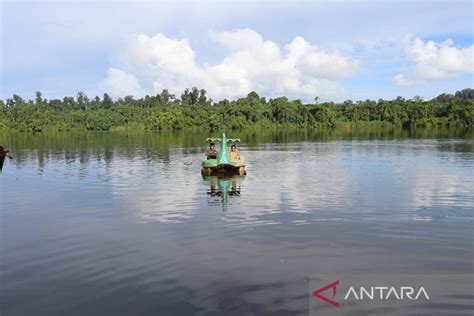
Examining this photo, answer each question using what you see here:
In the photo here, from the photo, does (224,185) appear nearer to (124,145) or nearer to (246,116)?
(124,145)

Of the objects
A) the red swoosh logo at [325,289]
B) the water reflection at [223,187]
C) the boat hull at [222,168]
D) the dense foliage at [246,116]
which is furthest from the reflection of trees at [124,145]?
the dense foliage at [246,116]

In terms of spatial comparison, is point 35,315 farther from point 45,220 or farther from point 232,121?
point 232,121

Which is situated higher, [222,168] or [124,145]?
[124,145]

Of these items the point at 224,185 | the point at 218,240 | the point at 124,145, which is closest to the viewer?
the point at 218,240

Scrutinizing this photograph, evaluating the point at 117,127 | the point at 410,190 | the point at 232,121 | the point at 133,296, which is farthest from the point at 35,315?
the point at 117,127

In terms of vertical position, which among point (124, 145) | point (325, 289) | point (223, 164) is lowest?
point (325, 289)

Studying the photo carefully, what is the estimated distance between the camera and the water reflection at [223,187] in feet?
79.8

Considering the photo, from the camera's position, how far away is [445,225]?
17594 mm

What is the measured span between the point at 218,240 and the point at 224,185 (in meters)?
13.8

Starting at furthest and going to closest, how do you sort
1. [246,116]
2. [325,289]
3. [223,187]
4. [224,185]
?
[246,116]
[224,185]
[223,187]
[325,289]

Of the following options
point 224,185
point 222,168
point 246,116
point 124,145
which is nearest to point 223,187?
point 224,185

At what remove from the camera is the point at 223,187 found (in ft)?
94.7

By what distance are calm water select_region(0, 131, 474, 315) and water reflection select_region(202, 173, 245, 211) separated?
4.7 inches

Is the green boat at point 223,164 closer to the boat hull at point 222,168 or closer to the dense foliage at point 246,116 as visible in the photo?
the boat hull at point 222,168
